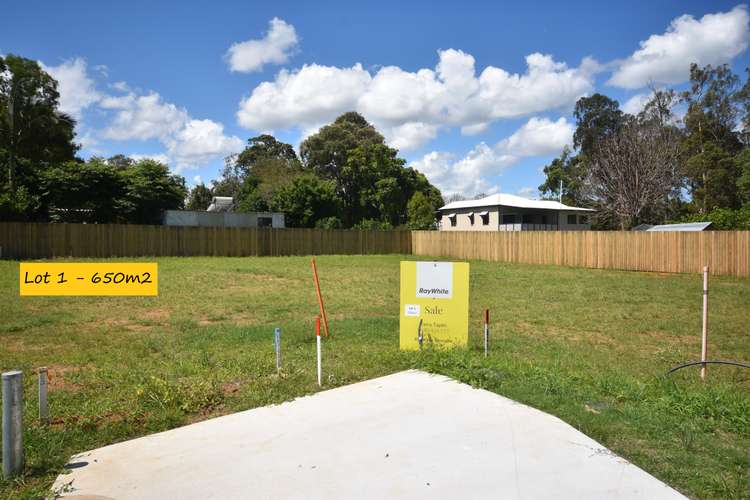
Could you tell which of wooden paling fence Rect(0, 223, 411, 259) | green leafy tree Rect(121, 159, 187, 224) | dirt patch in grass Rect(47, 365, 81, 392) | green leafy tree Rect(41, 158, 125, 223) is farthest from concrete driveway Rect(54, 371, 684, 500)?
green leafy tree Rect(121, 159, 187, 224)

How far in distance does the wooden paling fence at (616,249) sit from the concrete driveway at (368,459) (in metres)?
18.0

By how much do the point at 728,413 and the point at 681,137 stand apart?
43778mm

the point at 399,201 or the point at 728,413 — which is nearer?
the point at 728,413

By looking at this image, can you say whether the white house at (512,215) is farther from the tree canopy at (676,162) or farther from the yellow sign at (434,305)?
the yellow sign at (434,305)

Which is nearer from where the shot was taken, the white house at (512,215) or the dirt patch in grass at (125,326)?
the dirt patch in grass at (125,326)

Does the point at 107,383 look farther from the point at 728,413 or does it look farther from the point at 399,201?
the point at 399,201

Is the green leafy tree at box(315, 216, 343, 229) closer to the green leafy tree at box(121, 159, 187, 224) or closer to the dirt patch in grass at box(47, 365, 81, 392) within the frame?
the green leafy tree at box(121, 159, 187, 224)

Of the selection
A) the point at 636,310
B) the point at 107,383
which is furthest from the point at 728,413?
the point at 636,310

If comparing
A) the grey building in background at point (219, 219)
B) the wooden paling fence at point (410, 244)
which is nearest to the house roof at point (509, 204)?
the wooden paling fence at point (410, 244)

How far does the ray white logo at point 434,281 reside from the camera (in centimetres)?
630

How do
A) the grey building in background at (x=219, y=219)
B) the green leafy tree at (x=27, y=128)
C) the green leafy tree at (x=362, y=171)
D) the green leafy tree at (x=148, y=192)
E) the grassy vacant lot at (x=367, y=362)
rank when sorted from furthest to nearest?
the green leafy tree at (x=362, y=171), the grey building in background at (x=219, y=219), the green leafy tree at (x=148, y=192), the green leafy tree at (x=27, y=128), the grassy vacant lot at (x=367, y=362)

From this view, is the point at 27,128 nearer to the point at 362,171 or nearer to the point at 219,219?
the point at 219,219

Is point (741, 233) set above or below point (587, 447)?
above

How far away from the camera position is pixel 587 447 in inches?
139
